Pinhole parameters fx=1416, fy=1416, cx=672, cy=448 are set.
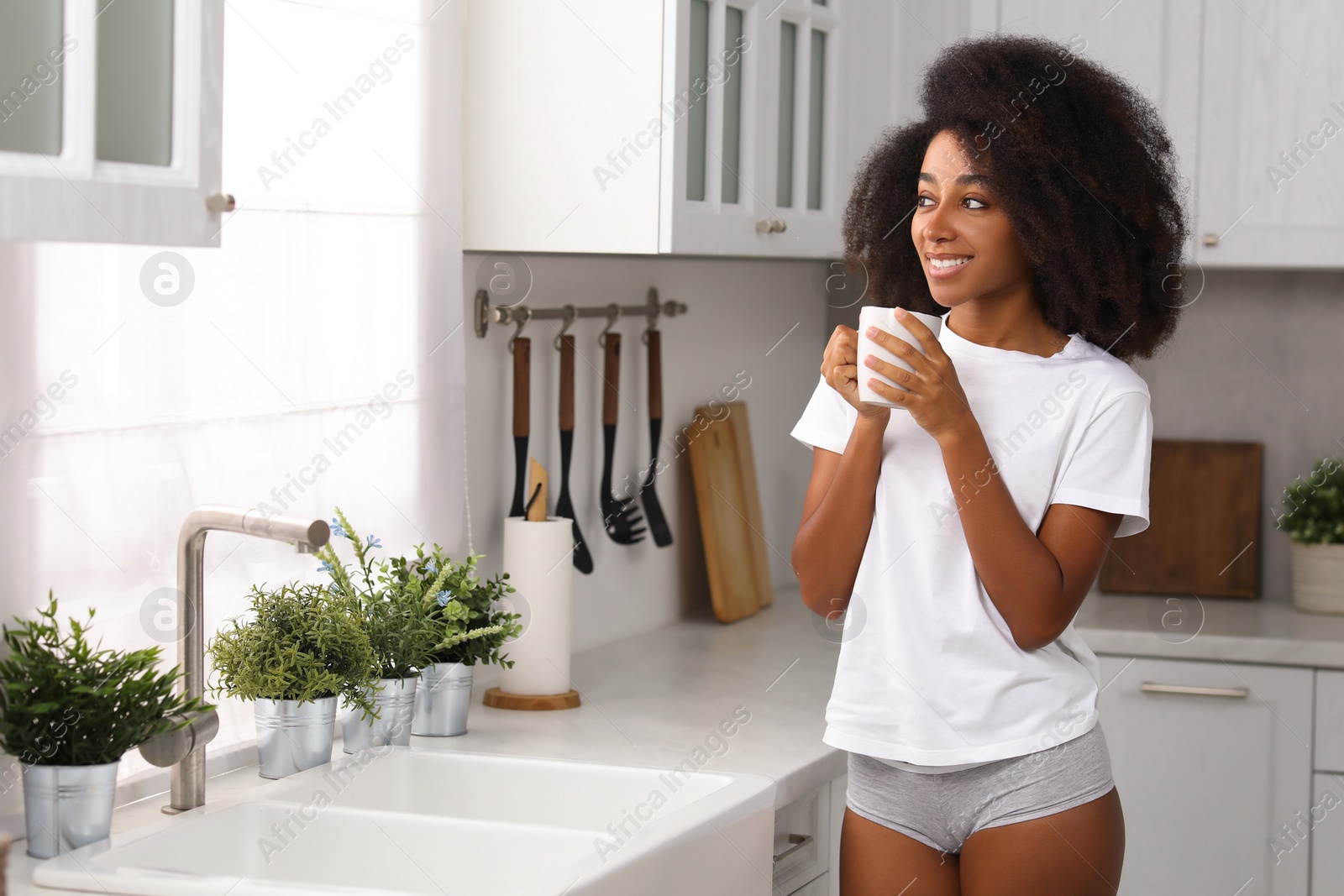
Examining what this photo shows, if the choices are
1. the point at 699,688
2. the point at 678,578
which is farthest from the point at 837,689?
the point at 678,578

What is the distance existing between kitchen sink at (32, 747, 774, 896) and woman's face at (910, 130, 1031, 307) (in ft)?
1.86

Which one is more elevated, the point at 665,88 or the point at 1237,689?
the point at 665,88

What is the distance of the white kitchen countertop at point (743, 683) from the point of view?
1.65 m

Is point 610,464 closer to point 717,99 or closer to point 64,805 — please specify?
point 717,99

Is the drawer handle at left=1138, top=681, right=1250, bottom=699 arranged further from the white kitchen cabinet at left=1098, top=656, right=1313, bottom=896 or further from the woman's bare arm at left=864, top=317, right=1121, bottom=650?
the woman's bare arm at left=864, top=317, right=1121, bottom=650

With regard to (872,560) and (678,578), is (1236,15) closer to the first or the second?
(678,578)

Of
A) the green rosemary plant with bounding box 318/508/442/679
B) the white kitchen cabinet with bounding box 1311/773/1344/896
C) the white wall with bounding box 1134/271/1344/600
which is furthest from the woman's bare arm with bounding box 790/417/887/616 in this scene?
the white wall with bounding box 1134/271/1344/600

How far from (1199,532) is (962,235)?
1.68 metres

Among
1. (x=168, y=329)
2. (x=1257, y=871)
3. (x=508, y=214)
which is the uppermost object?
(x=508, y=214)

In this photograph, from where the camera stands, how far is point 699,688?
203 cm

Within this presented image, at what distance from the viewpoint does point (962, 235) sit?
4.10 ft

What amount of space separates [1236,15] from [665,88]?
1.20 meters

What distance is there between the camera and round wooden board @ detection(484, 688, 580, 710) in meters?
1.89

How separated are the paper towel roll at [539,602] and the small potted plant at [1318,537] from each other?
4.76 feet
